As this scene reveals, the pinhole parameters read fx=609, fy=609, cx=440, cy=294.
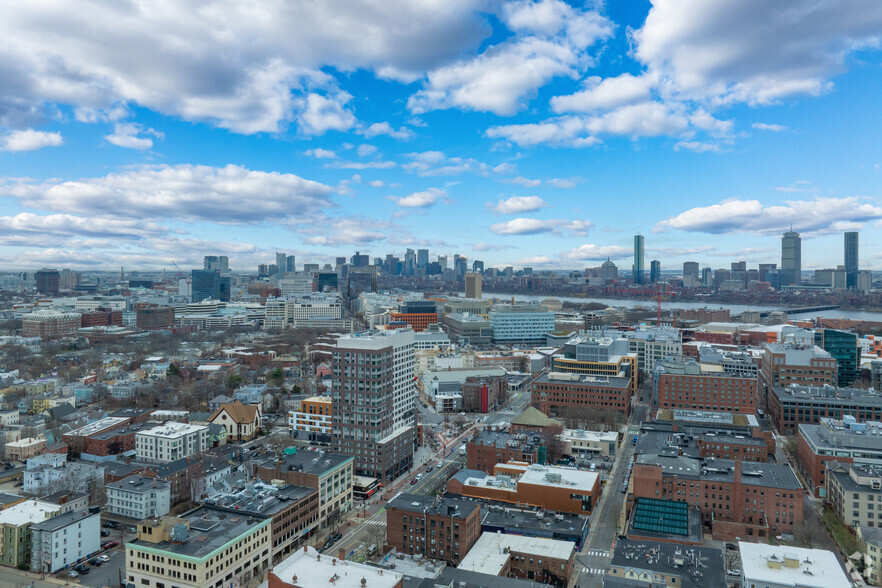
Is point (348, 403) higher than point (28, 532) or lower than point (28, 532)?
higher

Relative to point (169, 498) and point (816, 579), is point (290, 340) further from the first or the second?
point (816, 579)

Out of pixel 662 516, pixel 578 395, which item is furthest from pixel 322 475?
pixel 578 395

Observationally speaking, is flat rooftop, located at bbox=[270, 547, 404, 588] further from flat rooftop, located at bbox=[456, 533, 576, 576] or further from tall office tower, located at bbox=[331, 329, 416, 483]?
tall office tower, located at bbox=[331, 329, 416, 483]

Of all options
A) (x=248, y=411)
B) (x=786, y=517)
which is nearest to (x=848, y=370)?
(x=786, y=517)

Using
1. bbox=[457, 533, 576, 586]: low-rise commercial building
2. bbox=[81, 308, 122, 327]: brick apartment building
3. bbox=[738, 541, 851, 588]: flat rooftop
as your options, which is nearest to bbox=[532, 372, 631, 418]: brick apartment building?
bbox=[457, 533, 576, 586]: low-rise commercial building

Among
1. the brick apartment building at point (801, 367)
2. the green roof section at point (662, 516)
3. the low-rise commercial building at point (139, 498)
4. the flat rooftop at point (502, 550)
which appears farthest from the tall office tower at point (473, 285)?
the flat rooftop at point (502, 550)

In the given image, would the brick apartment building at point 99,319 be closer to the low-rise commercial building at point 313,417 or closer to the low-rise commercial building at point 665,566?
the low-rise commercial building at point 313,417
